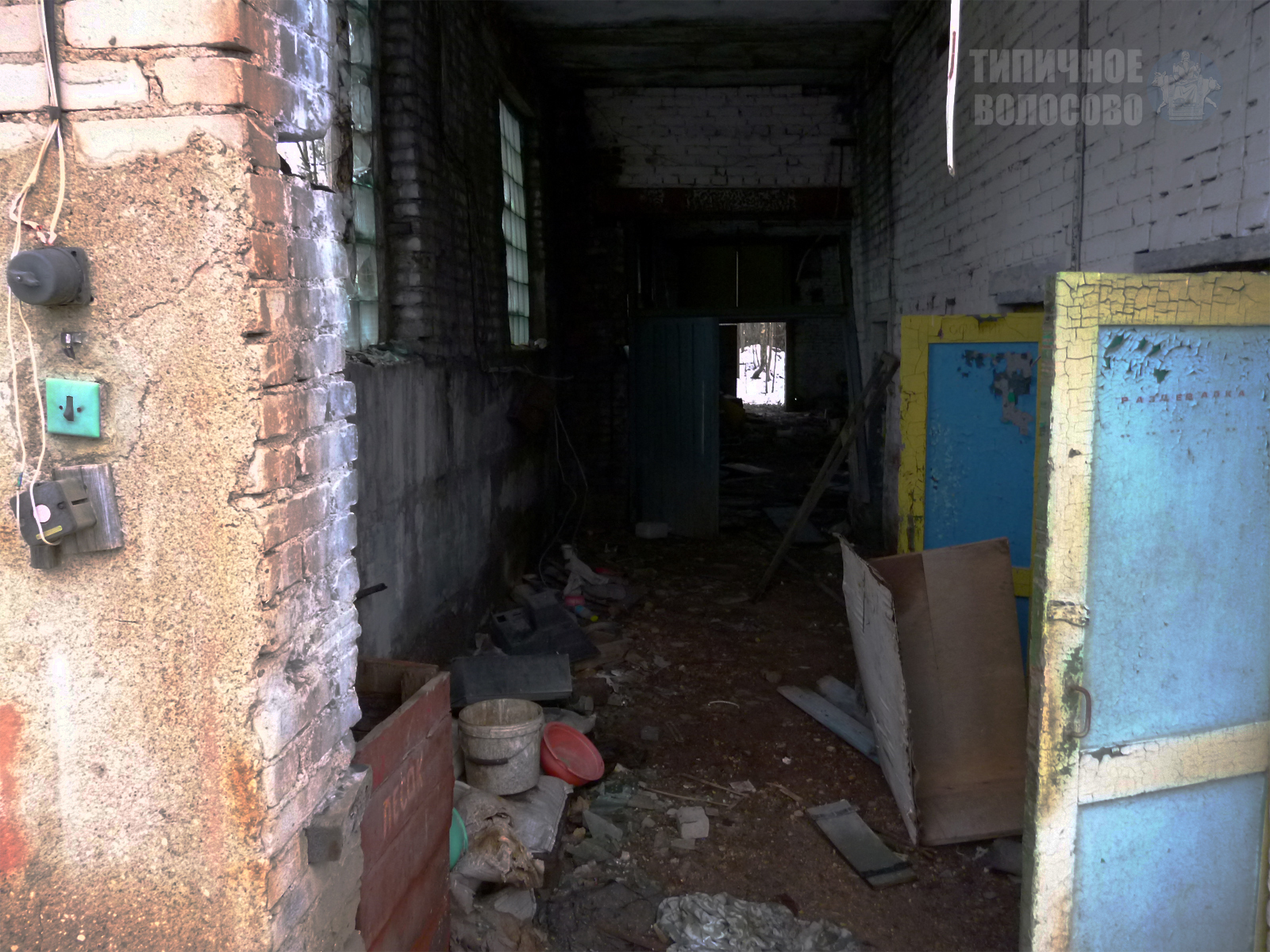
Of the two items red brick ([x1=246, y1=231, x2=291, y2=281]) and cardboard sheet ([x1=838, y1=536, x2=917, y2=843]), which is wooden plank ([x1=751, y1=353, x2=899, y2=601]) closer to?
cardboard sheet ([x1=838, y1=536, x2=917, y2=843])

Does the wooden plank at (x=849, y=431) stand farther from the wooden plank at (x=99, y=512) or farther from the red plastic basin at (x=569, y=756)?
the wooden plank at (x=99, y=512)

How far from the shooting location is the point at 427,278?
4863mm

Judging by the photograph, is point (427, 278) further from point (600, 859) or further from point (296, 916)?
A: point (296, 916)

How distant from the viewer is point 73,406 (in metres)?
1.62

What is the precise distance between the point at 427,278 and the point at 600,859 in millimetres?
3003

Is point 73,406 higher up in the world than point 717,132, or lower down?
lower down

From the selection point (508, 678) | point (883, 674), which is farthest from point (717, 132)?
point (883, 674)

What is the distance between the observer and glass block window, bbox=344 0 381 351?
175 inches

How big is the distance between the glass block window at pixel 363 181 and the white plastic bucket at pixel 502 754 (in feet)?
6.44

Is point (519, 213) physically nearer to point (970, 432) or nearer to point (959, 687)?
point (970, 432)

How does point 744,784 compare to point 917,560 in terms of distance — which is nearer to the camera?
point 917,560

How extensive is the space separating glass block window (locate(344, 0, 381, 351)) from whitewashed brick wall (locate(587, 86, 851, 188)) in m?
4.52

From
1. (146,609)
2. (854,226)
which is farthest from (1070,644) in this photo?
(854,226)

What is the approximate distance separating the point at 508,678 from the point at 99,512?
10.1 feet
